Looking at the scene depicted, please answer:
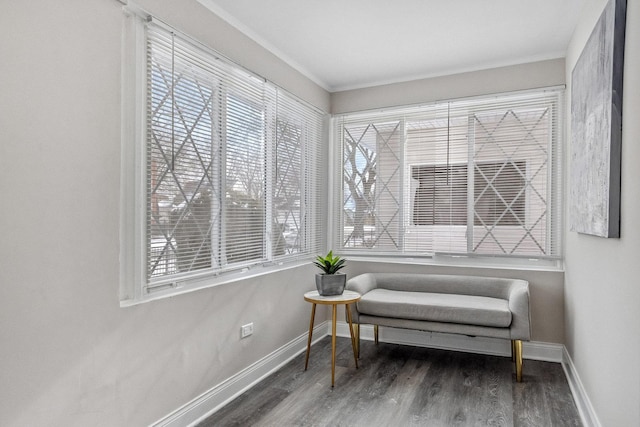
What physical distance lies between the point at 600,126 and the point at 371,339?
2809 mm

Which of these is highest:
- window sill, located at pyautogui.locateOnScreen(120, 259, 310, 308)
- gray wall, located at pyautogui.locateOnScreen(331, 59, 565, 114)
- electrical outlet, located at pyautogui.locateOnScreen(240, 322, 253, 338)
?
gray wall, located at pyautogui.locateOnScreen(331, 59, 565, 114)

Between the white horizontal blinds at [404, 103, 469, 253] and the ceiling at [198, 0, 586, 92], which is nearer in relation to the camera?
the ceiling at [198, 0, 586, 92]

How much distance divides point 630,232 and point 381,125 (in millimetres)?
2782

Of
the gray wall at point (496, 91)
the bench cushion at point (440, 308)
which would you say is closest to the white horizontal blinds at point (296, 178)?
the gray wall at point (496, 91)

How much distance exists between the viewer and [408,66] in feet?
12.4

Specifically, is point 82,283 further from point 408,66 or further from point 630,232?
point 408,66

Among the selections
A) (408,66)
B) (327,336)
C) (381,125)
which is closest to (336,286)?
(327,336)

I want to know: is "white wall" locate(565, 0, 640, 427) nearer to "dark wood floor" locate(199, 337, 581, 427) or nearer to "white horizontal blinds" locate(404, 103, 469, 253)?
"dark wood floor" locate(199, 337, 581, 427)

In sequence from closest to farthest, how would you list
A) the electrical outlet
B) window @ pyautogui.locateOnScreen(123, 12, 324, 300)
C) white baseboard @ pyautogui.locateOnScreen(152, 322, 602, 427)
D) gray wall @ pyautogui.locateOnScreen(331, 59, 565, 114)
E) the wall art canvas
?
the wall art canvas
window @ pyautogui.locateOnScreen(123, 12, 324, 300)
white baseboard @ pyautogui.locateOnScreen(152, 322, 602, 427)
the electrical outlet
gray wall @ pyautogui.locateOnScreen(331, 59, 565, 114)

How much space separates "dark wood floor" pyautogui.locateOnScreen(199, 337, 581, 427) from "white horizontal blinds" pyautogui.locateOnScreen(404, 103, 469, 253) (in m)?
1.08

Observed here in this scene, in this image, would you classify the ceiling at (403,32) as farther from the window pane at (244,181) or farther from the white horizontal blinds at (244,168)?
the window pane at (244,181)

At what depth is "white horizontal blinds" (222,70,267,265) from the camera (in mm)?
2807

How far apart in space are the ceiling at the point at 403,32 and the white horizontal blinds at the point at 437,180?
477 millimetres

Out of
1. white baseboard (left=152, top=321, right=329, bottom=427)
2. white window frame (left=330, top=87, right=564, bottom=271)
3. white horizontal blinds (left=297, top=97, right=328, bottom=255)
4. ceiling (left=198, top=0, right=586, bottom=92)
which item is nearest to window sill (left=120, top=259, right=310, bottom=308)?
white horizontal blinds (left=297, top=97, right=328, bottom=255)
